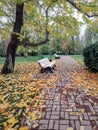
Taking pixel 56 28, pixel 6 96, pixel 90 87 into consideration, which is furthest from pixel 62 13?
pixel 6 96

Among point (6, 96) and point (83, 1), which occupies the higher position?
point (83, 1)

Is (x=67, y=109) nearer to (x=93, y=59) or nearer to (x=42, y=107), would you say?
(x=42, y=107)

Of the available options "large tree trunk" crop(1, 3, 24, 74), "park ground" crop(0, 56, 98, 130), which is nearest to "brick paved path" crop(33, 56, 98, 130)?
"park ground" crop(0, 56, 98, 130)

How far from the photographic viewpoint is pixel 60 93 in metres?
6.21

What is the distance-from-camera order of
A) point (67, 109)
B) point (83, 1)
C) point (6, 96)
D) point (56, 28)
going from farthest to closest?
point (56, 28)
point (83, 1)
point (6, 96)
point (67, 109)

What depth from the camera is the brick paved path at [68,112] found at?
3.71m

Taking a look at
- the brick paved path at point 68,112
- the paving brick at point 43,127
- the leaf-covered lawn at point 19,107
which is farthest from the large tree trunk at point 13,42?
the paving brick at point 43,127

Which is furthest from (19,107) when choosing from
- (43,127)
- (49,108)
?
(43,127)

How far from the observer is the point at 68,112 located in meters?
4.43

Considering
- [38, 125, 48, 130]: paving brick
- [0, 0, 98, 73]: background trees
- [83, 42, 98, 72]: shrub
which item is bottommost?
[38, 125, 48, 130]: paving brick

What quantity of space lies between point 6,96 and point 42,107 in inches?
61.7

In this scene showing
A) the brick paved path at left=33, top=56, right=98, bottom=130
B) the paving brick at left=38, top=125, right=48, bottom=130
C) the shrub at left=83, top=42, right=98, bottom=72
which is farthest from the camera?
the shrub at left=83, top=42, right=98, bottom=72

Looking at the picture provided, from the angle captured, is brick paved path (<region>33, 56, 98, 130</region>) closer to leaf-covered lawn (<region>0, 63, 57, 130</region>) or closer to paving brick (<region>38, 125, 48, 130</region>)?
paving brick (<region>38, 125, 48, 130</region>)

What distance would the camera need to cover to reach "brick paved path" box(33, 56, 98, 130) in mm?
3714
